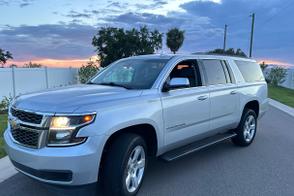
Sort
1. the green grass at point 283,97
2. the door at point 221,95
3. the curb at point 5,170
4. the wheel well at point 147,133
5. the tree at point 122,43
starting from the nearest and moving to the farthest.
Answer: the wheel well at point 147,133 < the curb at point 5,170 < the door at point 221,95 < the green grass at point 283,97 < the tree at point 122,43

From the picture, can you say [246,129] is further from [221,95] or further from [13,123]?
[13,123]

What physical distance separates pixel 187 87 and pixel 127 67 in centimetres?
112

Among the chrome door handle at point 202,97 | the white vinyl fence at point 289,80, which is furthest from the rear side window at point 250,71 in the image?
the white vinyl fence at point 289,80

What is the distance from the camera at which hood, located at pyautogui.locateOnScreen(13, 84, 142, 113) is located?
450 cm

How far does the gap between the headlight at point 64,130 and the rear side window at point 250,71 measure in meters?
4.85

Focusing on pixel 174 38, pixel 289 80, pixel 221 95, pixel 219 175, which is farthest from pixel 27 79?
pixel 174 38

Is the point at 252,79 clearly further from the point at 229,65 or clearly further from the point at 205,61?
the point at 205,61

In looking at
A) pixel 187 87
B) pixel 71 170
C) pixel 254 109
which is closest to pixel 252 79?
pixel 254 109

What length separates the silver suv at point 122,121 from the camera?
4406 millimetres

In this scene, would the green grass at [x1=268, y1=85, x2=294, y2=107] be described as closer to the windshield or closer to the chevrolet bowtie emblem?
the windshield

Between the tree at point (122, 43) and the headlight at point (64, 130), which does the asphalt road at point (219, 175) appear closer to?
the headlight at point (64, 130)

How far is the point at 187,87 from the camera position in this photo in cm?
627

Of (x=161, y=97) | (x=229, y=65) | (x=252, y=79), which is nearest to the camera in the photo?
(x=161, y=97)

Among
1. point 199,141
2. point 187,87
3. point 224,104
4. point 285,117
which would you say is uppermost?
point 187,87
